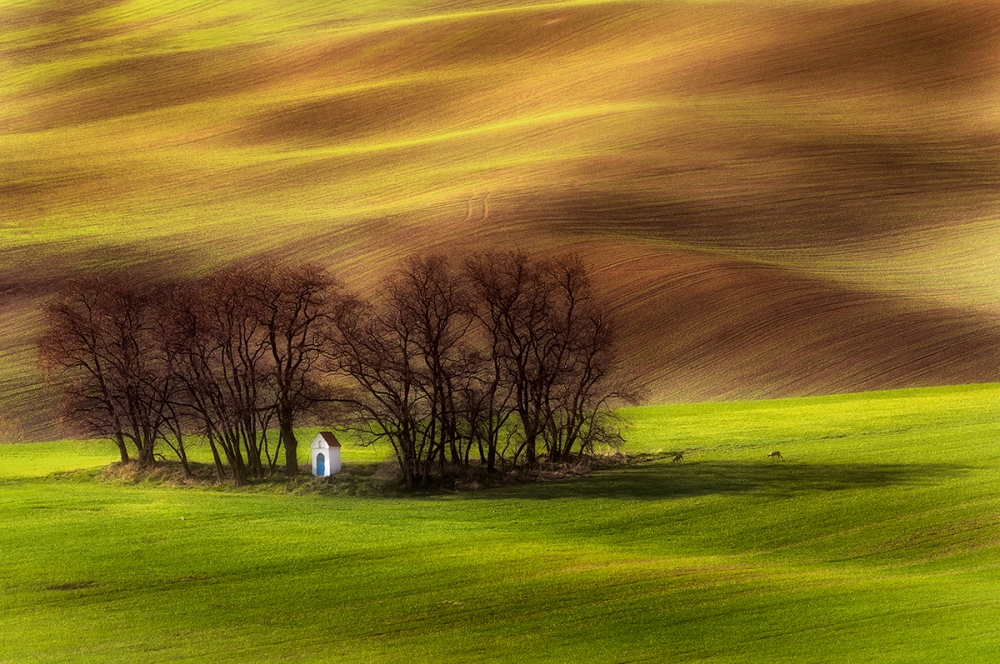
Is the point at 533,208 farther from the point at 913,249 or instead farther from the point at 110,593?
the point at 110,593

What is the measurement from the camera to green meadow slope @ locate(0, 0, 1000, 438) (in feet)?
206

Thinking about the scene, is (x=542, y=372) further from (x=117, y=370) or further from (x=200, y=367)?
(x=117, y=370)

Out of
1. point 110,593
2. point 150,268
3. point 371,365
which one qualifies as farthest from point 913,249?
point 110,593

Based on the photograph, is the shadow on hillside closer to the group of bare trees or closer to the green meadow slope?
the group of bare trees

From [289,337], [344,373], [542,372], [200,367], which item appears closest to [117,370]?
[200,367]

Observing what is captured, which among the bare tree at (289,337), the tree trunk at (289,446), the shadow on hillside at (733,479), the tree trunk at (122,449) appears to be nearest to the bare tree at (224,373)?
the bare tree at (289,337)

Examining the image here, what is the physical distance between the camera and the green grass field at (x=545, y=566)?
21578 millimetres

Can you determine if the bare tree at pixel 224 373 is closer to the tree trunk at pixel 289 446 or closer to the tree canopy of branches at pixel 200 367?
the tree canopy of branches at pixel 200 367

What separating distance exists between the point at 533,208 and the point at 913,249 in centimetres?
2090

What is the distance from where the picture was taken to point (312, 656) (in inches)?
824

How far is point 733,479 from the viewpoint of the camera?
36000mm

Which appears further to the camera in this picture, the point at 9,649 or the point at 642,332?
the point at 642,332

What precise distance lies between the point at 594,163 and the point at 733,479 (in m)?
46.9

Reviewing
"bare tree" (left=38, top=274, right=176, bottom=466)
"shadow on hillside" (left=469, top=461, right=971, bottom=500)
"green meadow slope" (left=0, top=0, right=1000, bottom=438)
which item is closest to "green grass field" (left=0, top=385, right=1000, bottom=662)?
"shadow on hillside" (left=469, top=461, right=971, bottom=500)
